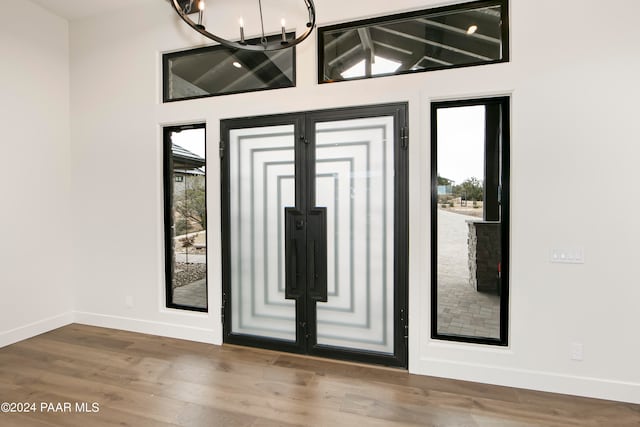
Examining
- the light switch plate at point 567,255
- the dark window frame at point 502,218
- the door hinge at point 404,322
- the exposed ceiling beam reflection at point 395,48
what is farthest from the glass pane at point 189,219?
the light switch plate at point 567,255

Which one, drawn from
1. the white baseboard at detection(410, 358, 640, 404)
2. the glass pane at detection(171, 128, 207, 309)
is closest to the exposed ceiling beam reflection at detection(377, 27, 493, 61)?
the glass pane at detection(171, 128, 207, 309)

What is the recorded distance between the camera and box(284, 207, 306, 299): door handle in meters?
3.07

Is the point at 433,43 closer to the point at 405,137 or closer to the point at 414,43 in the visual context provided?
the point at 414,43

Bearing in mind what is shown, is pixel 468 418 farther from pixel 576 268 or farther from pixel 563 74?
pixel 563 74

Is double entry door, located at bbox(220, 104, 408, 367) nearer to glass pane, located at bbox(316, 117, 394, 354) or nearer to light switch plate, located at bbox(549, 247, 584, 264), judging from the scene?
glass pane, located at bbox(316, 117, 394, 354)

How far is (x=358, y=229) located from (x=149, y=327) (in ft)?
8.86

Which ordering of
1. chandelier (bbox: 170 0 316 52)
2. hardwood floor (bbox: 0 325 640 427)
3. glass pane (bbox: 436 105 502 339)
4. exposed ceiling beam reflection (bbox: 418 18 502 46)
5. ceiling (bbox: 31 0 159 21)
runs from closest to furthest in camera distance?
chandelier (bbox: 170 0 316 52) < hardwood floor (bbox: 0 325 640 427) < exposed ceiling beam reflection (bbox: 418 18 502 46) < glass pane (bbox: 436 105 502 339) < ceiling (bbox: 31 0 159 21)

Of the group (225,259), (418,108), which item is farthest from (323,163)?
(225,259)

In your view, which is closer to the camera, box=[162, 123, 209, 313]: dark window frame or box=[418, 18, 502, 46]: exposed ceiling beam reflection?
box=[418, 18, 502, 46]: exposed ceiling beam reflection

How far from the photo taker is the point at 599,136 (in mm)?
2350

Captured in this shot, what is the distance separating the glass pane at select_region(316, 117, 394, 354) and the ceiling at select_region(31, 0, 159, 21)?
281 centimetres

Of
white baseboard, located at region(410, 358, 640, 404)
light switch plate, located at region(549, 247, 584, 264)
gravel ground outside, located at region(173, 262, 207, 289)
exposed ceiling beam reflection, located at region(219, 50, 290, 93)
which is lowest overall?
white baseboard, located at region(410, 358, 640, 404)

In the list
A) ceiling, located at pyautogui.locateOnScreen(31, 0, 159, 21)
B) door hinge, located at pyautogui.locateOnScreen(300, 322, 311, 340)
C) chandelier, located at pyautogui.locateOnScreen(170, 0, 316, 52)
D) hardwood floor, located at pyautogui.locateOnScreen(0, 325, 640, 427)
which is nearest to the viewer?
chandelier, located at pyautogui.locateOnScreen(170, 0, 316, 52)

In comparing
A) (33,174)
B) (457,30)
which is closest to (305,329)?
(457,30)
